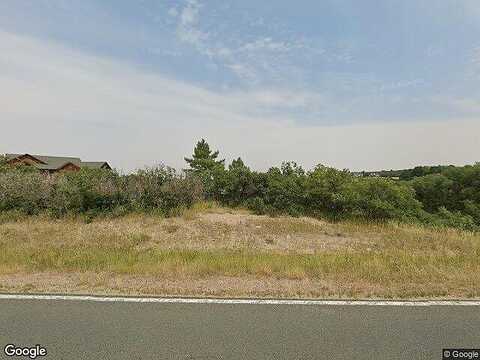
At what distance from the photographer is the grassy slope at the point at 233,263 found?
538cm

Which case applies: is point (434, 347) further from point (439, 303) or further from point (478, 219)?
point (478, 219)

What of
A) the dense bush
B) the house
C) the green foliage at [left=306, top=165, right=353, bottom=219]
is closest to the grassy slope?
the dense bush

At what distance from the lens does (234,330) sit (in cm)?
384

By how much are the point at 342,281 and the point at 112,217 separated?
1001 centimetres

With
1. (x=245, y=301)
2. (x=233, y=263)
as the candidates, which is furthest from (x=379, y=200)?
(x=245, y=301)

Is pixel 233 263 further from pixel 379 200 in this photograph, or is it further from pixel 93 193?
pixel 379 200

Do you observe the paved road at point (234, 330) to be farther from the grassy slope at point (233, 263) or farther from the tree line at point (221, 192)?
the tree line at point (221, 192)

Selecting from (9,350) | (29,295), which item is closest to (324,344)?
(9,350)

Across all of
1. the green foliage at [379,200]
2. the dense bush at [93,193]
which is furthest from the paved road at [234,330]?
the green foliage at [379,200]

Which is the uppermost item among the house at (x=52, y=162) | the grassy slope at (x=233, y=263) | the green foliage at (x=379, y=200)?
the house at (x=52, y=162)

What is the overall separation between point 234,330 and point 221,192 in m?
11.7

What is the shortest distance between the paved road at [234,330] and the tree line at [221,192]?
29.2ft

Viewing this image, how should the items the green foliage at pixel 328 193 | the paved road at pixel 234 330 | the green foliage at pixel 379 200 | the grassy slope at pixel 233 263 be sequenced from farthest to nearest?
the green foliage at pixel 328 193 → the green foliage at pixel 379 200 → the grassy slope at pixel 233 263 → the paved road at pixel 234 330

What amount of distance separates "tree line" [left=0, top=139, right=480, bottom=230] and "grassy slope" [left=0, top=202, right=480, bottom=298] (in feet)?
5.79
